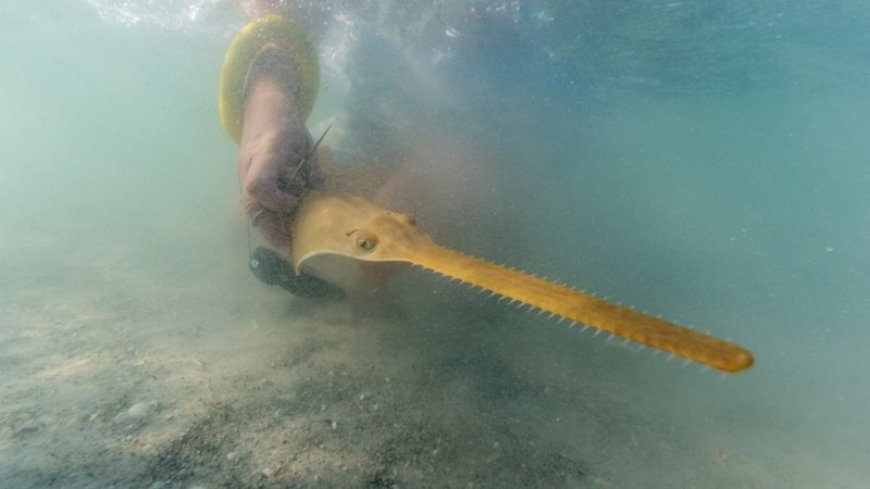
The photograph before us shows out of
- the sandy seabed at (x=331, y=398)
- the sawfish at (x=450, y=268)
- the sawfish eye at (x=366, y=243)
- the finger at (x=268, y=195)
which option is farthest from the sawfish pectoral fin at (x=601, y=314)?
the finger at (x=268, y=195)

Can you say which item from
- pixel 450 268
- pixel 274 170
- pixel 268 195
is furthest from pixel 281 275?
pixel 450 268

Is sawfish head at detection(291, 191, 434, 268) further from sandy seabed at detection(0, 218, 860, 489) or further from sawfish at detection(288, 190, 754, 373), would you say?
sandy seabed at detection(0, 218, 860, 489)

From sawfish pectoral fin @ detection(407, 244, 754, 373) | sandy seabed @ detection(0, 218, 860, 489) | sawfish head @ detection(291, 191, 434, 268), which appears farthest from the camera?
sawfish head @ detection(291, 191, 434, 268)

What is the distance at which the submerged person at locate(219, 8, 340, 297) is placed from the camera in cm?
420

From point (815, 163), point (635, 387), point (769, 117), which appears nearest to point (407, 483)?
point (635, 387)

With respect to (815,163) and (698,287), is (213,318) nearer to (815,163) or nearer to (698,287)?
(698,287)

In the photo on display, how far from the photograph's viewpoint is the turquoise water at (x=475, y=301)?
3.10m

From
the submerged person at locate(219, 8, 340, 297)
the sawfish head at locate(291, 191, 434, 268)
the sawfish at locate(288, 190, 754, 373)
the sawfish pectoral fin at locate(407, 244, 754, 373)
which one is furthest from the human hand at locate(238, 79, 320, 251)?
the sawfish pectoral fin at locate(407, 244, 754, 373)

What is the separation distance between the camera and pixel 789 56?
17375 mm

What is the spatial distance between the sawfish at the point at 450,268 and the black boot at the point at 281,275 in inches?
14.6

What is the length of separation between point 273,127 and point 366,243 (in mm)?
2543

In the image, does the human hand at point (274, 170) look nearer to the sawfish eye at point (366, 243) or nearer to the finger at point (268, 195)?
the finger at point (268, 195)

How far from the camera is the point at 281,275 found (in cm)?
474

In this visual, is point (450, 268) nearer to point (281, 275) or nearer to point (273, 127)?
point (281, 275)
